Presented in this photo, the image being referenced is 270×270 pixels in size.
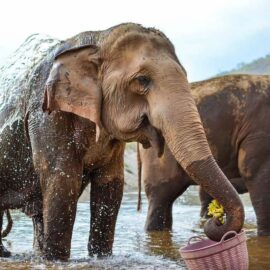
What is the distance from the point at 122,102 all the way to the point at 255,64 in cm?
6906

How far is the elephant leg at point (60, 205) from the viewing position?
668cm

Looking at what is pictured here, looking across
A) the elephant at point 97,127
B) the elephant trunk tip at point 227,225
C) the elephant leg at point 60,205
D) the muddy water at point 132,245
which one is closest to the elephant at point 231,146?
the muddy water at point 132,245

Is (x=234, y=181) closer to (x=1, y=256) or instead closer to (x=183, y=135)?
(x=1, y=256)

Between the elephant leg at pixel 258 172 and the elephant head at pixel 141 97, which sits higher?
the elephant head at pixel 141 97

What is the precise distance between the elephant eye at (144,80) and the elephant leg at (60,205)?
3.20 ft

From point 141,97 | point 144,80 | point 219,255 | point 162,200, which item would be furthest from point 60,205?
point 162,200

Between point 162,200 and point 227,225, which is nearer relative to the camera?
point 227,225

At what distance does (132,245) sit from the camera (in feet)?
29.6

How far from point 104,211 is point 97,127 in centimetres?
118

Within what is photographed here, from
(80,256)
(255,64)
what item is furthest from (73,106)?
(255,64)

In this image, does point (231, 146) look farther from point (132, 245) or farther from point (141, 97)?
point (141, 97)

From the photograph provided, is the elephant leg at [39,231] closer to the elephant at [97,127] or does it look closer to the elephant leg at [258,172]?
the elephant at [97,127]

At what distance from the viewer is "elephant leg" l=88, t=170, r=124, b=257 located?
7.18 m

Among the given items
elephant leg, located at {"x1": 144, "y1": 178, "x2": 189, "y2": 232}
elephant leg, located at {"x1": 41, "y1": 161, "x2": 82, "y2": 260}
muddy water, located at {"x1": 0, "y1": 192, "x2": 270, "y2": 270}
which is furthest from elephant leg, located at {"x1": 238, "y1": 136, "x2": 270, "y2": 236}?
elephant leg, located at {"x1": 41, "y1": 161, "x2": 82, "y2": 260}
